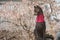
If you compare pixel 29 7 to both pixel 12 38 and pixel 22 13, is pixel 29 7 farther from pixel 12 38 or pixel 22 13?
pixel 12 38

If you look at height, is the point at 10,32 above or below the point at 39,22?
below

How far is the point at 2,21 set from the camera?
3318mm

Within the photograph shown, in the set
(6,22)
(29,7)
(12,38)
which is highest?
(29,7)

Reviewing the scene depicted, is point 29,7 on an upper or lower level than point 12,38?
upper

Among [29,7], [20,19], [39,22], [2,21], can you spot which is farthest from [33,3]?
[39,22]

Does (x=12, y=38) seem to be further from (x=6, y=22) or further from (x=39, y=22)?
(x=39, y=22)

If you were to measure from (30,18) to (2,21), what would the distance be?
1.40 ft

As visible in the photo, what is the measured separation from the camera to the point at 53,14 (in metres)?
3.29

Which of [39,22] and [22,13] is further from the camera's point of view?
[22,13]

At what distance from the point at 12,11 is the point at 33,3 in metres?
0.34

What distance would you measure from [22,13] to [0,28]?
39 cm

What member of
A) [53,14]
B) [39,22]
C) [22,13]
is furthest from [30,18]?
[39,22]

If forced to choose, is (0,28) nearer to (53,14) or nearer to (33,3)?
(33,3)

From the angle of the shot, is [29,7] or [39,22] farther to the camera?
[29,7]
